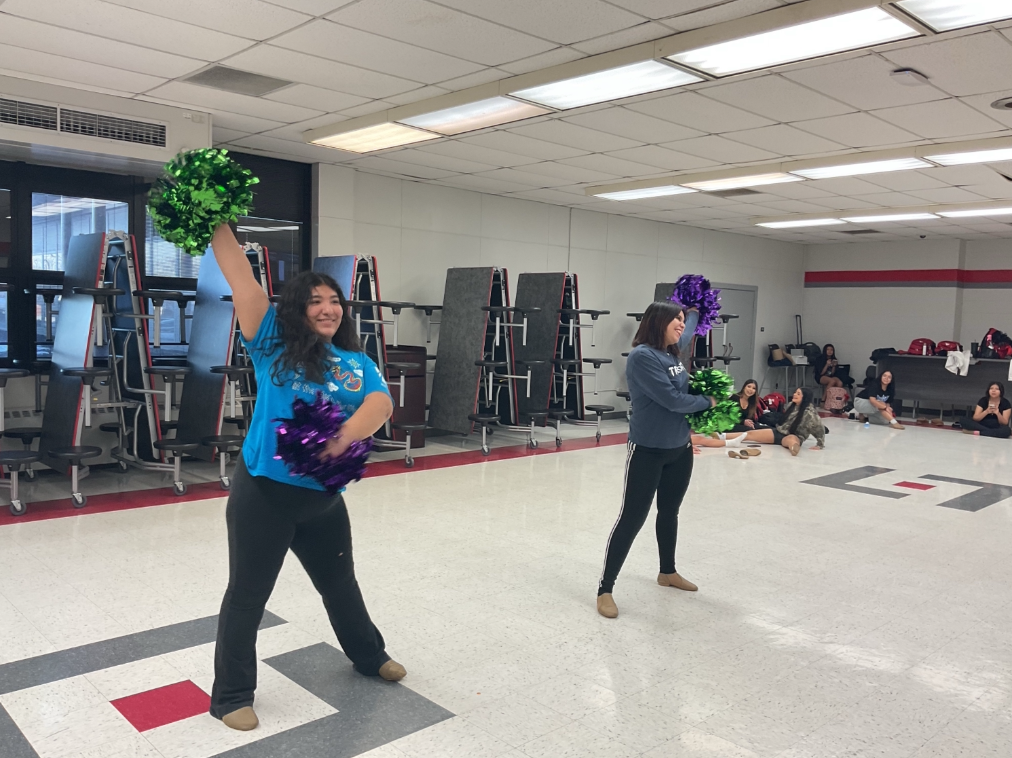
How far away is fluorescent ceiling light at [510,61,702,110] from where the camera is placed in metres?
4.69

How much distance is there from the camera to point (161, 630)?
130 inches

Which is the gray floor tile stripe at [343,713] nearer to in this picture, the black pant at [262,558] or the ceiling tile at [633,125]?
the black pant at [262,558]

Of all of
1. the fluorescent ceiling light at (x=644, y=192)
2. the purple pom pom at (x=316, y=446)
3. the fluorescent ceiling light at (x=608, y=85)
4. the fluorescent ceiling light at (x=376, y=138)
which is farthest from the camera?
the fluorescent ceiling light at (x=644, y=192)

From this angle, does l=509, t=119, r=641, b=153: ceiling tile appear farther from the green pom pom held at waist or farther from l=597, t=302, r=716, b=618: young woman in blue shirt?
the green pom pom held at waist

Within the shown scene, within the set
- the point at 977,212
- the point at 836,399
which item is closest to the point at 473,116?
the point at 977,212

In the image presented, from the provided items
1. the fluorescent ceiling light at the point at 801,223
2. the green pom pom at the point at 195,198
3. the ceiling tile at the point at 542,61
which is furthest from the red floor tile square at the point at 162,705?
the fluorescent ceiling light at the point at 801,223

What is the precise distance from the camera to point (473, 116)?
5.86 metres

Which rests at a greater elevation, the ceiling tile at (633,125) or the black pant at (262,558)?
the ceiling tile at (633,125)

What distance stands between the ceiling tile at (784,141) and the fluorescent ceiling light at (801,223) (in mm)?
4431

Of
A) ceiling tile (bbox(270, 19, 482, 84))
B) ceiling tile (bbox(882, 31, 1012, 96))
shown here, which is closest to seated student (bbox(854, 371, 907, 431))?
ceiling tile (bbox(882, 31, 1012, 96))

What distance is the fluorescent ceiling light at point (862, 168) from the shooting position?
705cm

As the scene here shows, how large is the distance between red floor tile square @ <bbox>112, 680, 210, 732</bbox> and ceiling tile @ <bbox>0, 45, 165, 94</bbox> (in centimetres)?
400

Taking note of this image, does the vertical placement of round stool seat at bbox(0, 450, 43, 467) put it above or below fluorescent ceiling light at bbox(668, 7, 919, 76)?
below

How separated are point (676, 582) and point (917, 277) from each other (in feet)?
37.7
